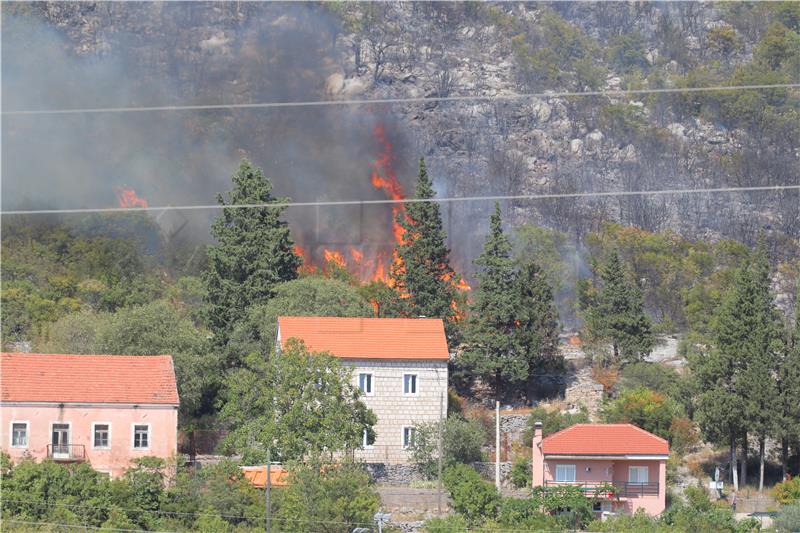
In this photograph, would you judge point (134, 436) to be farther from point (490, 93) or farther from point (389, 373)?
point (490, 93)

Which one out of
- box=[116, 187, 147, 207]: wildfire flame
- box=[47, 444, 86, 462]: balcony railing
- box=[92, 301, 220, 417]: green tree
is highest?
box=[116, 187, 147, 207]: wildfire flame

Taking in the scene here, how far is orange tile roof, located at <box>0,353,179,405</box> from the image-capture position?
155 ft

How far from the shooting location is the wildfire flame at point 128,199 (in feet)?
275

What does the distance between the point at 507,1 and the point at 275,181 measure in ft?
74.8

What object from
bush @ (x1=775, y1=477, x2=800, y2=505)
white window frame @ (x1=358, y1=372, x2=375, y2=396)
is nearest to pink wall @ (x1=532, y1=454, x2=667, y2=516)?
bush @ (x1=775, y1=477, x2=800, y2=505)

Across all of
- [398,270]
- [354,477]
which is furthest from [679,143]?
[354,477]

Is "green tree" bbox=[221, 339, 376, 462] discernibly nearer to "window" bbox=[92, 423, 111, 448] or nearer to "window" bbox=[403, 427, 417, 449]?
"window" bbox=[403, 427, 417, 449]

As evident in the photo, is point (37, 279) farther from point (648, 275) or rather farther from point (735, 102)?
point (735, 102)

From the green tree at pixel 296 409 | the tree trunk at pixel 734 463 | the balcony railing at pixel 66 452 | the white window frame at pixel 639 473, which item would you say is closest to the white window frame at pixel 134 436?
the balcony railing at pixel 66 452

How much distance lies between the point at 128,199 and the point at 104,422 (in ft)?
127

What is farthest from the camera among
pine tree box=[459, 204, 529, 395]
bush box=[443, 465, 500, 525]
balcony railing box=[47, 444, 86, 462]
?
pine tree box=[459, 204, 529, 395]

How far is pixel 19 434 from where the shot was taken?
4653cm

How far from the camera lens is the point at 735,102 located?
95.4m

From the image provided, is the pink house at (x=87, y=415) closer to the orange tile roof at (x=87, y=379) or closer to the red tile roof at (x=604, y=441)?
the orange tile roof at (x=87, y=379)
